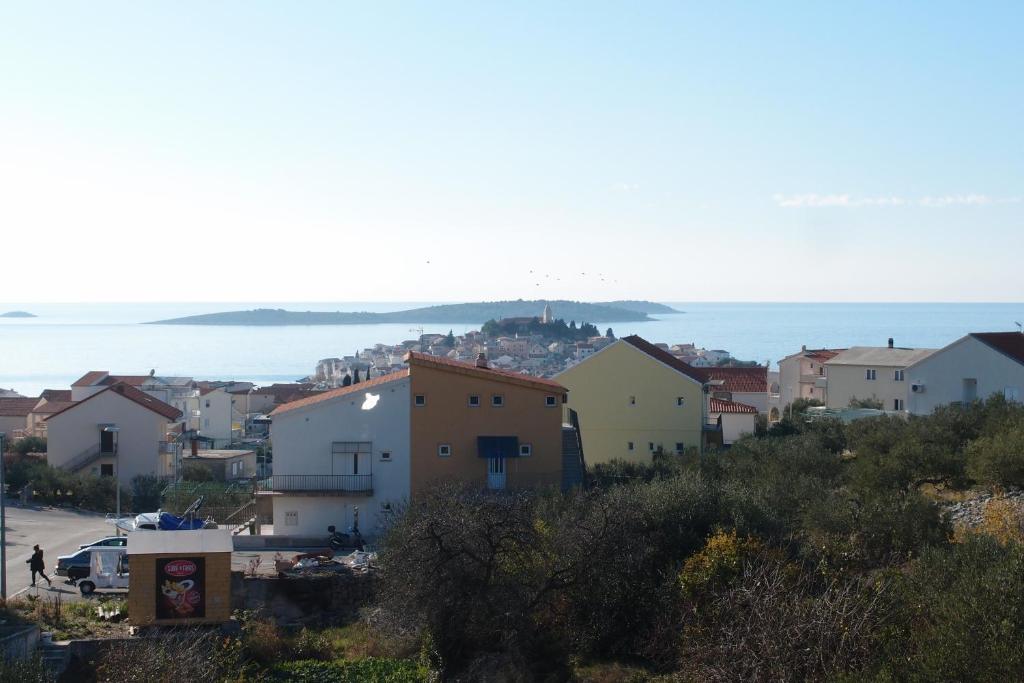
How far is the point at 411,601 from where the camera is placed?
16.3 meters

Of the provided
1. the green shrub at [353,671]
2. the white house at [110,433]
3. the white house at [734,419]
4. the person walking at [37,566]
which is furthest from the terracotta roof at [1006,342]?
the person walking at [37,566]

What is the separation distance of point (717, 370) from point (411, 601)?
4194cm

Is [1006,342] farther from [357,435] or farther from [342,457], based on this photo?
[342,457]

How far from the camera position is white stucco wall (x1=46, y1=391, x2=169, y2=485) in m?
39.2

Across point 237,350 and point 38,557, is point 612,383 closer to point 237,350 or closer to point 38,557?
point 38,557

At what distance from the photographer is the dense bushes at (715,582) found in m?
12.2

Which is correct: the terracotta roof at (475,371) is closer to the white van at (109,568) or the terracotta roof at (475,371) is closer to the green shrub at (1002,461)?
the white van at (109,568)

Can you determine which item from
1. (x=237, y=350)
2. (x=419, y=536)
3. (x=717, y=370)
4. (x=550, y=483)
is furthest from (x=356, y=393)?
(x=237, y=350)

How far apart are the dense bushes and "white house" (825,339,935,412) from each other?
26.7 meters

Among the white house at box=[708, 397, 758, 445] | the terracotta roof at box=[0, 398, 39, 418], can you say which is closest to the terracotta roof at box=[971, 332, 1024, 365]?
the white house at box=[708, 397, 758, 445]

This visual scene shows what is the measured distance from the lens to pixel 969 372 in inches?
1526

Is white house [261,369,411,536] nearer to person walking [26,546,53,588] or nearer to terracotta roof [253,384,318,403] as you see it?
person walking [26,546,53,588]

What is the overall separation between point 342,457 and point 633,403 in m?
13.0

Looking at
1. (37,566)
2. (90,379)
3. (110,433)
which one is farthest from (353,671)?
(90,379)
